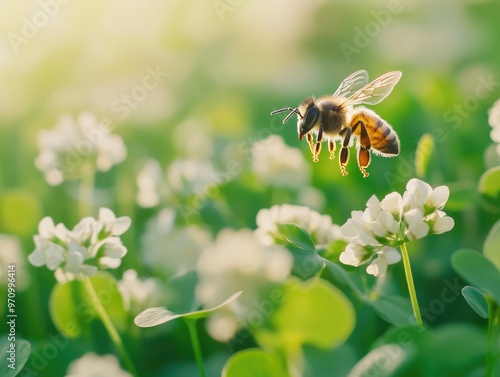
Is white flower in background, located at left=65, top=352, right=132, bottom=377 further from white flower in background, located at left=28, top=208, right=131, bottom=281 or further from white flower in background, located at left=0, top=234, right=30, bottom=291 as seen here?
white flower in background, located at left=0, top=234, right=30, bottom=291

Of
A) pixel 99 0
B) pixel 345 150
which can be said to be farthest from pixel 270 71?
pixel 345 150

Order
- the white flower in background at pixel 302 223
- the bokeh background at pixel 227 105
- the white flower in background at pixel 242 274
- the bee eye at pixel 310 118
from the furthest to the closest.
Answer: the bokeh background at pixel 227 105
the bee eye at pixel 310 118
the white flower in background at pixel 302 223
the white flower in background at pixel 242 274

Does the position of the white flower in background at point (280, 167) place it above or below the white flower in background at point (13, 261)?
above

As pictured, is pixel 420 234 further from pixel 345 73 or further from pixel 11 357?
pixel 345 73

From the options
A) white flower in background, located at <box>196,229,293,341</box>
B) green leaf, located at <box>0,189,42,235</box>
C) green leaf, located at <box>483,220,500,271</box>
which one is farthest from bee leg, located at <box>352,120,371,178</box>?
green leaf, located at <box>0,189,42,235</box>

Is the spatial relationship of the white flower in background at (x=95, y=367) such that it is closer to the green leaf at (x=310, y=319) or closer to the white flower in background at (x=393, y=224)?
the green leaf at (x=310, y=319)

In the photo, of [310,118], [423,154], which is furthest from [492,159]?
[310,118]

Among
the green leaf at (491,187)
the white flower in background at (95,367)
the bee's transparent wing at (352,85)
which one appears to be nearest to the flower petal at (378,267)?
the green leaf at (491,187)
